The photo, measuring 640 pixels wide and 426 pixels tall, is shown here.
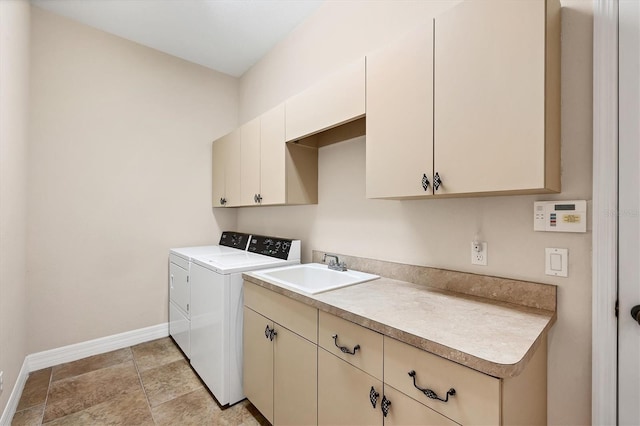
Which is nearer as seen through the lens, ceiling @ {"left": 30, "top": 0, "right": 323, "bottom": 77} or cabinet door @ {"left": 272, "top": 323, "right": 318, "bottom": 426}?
cabinet door @ {"left": 272, "top": 323, "right": 318, "bottom": 426}

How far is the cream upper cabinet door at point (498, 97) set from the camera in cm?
97

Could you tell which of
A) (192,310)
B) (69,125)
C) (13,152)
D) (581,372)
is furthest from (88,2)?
(581,372)

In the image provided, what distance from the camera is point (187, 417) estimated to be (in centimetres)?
180

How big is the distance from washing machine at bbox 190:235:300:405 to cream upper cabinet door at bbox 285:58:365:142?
100cm

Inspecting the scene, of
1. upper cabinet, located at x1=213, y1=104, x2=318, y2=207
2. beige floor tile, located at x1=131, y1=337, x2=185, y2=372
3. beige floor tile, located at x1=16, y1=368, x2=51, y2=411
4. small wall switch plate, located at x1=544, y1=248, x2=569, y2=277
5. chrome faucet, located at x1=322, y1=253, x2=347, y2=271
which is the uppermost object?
upper cabinet, located at x1=213, y1=104, x2=318, y2=207

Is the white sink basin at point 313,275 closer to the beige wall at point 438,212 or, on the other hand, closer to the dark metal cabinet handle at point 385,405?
the beige wall at point 438,212

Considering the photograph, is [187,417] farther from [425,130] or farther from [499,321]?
[425,130]

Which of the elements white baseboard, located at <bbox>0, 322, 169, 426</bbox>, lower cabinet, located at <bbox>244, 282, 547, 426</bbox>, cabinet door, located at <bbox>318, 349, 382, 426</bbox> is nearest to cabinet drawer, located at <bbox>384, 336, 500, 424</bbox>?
lower cabinet, located at <bbox>244, 282, 547, 426</bbox>

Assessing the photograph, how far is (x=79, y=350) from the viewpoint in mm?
2500

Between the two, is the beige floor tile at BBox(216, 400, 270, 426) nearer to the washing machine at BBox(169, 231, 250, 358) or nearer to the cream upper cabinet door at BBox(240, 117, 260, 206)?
the washing machine at BBox(169, 231, 250, 358)

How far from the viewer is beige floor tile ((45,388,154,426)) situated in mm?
1756

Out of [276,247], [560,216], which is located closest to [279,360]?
[276,247]

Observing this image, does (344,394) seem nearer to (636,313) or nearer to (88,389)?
(636,313)

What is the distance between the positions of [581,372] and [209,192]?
10.5 ft
